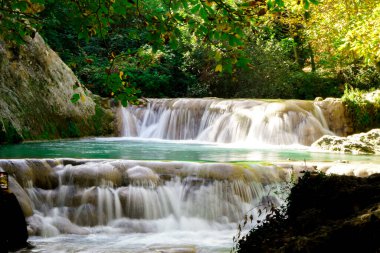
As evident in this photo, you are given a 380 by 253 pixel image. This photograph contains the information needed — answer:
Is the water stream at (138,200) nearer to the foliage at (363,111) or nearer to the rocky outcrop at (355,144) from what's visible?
the rocky outcrop at (355,144)

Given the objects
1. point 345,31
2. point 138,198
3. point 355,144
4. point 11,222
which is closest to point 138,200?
point 138,198

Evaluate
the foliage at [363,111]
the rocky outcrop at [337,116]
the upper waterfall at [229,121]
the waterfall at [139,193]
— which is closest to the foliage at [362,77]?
the foliage at [363,111]

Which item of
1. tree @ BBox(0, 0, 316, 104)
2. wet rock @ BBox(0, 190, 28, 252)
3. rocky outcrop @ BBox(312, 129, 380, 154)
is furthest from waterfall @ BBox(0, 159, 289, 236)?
rocky outcrop @ BBox(312, 129, 380, 154)

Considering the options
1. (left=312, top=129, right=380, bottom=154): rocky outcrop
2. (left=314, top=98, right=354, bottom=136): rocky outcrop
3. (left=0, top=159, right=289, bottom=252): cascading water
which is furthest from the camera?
(left=314, top=98, right=354, bottom=136): rocky outcrop

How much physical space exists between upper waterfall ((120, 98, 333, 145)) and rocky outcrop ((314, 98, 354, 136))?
1.12 feet

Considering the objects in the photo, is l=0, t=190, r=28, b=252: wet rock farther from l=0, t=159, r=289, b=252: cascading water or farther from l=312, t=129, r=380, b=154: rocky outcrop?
l=312, t=129, r=380, b=154: rocky outcrop

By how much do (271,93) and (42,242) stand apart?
61.7 ft

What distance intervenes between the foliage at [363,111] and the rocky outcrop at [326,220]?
610 inches

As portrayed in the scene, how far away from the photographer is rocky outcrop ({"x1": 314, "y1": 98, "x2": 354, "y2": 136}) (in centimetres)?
1842

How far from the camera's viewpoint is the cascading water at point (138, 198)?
25.0 ft

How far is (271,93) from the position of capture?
24578mm

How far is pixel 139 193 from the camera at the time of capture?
860 centimetres

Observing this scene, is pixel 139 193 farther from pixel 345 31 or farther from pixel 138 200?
pixel 345 31

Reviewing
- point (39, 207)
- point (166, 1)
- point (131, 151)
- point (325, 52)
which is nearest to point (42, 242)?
point (39, 207)
